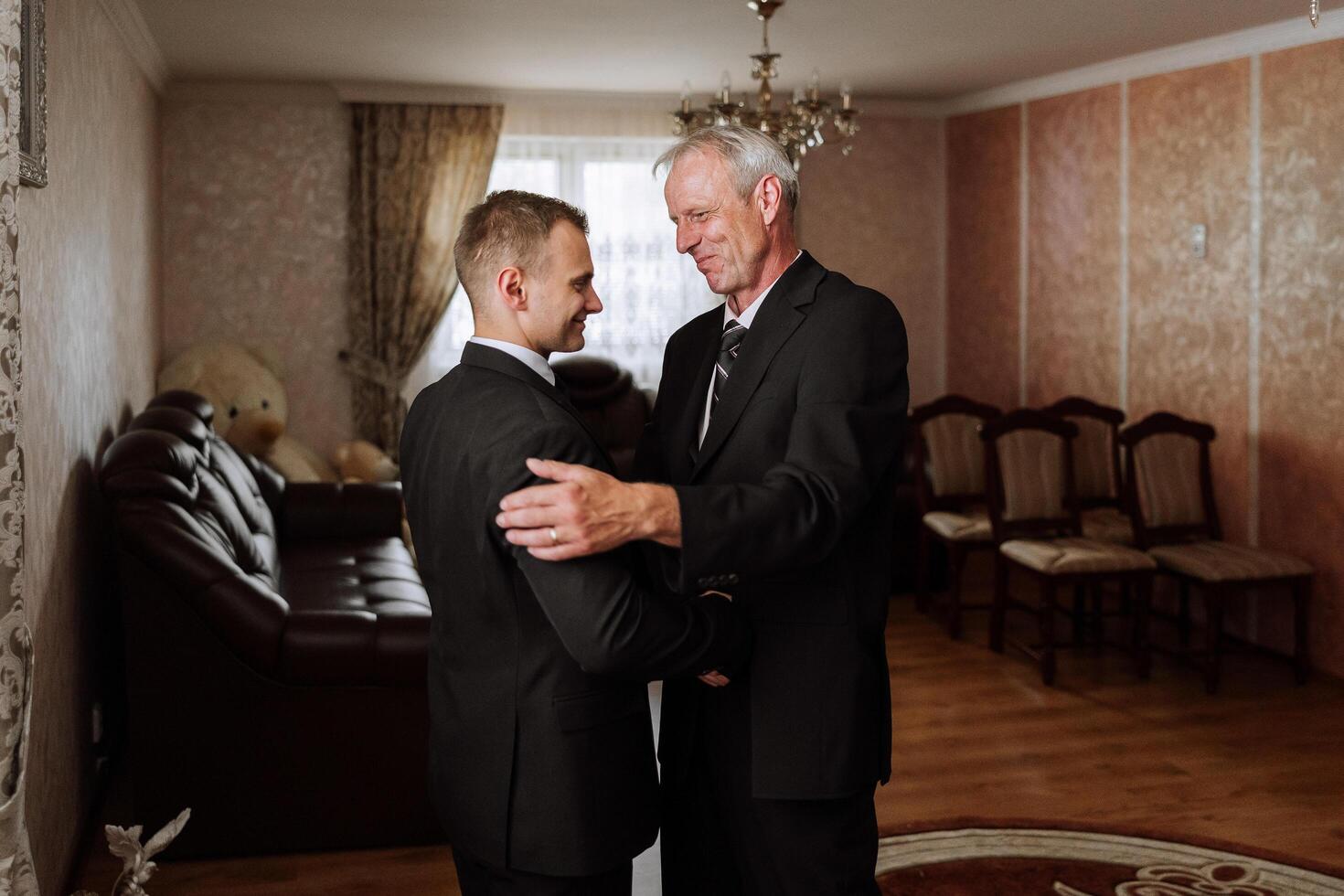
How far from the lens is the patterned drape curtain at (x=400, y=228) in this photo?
696cm

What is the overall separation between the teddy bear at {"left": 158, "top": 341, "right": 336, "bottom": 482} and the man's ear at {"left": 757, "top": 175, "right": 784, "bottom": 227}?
4.65 meters

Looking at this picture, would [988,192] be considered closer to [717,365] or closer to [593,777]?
[717,365]

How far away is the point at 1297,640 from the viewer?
485cm

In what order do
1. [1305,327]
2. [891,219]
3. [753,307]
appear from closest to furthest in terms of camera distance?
[753,307] < [1305,327] < [891,219]

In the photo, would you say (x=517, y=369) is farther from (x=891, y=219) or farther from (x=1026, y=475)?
(x=891, y=219)

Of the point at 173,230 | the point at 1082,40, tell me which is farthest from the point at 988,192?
the point at 173,230

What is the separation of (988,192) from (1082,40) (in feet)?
5.54

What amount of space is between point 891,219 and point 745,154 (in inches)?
238

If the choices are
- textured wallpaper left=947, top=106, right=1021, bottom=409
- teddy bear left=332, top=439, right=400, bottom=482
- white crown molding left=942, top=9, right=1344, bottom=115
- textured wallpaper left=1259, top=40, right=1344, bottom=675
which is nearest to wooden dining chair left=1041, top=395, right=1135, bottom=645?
textured wallpaper left=1259, top=40, right=1344, bottom=675

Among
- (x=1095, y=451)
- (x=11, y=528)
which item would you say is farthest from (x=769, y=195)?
(x=1095, y=451)

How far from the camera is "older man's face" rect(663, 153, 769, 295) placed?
1.87 metres

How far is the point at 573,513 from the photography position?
1458mm

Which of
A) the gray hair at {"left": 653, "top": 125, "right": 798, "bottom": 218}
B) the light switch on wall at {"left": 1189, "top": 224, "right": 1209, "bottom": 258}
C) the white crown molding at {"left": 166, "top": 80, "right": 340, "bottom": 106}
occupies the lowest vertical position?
the gray hair at {"left": 653, "top": 125, "right": 798, "bottom": 218}

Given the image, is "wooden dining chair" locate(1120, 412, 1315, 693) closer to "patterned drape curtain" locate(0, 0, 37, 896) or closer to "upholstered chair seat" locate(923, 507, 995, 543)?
"upholstered chair seat" locate(923, 507, 995, 543)
